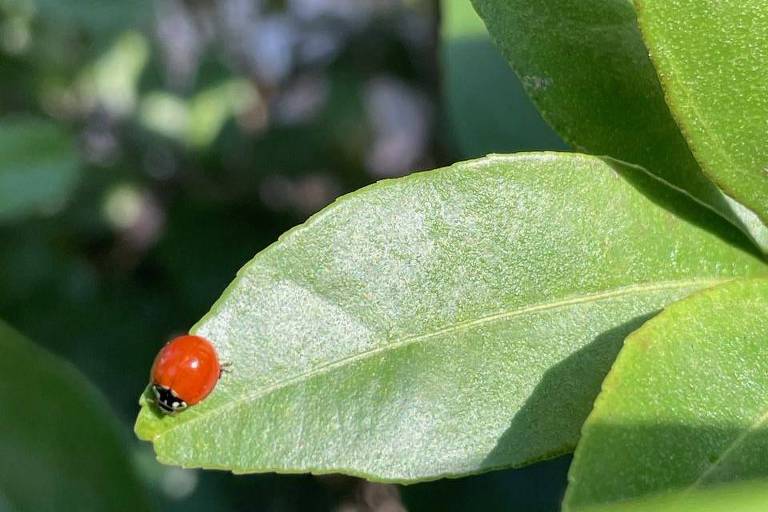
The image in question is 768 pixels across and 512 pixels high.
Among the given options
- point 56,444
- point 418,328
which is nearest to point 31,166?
point 56,444

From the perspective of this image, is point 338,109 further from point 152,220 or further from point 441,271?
point 441,271

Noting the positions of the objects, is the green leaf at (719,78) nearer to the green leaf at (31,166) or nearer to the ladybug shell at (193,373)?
the ladybug shell at (193,373)

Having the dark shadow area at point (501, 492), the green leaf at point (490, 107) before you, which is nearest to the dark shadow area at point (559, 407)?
the green leaf at point (490, 107)

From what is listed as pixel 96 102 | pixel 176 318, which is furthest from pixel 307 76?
pixel 176 318

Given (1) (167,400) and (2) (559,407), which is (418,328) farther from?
(1) (167,400)

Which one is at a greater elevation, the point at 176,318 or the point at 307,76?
the point at 307,76

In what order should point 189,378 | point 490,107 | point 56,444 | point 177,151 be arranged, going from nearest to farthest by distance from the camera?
point 189,378 → point 56,444 → point 490,107 → point 177,151
